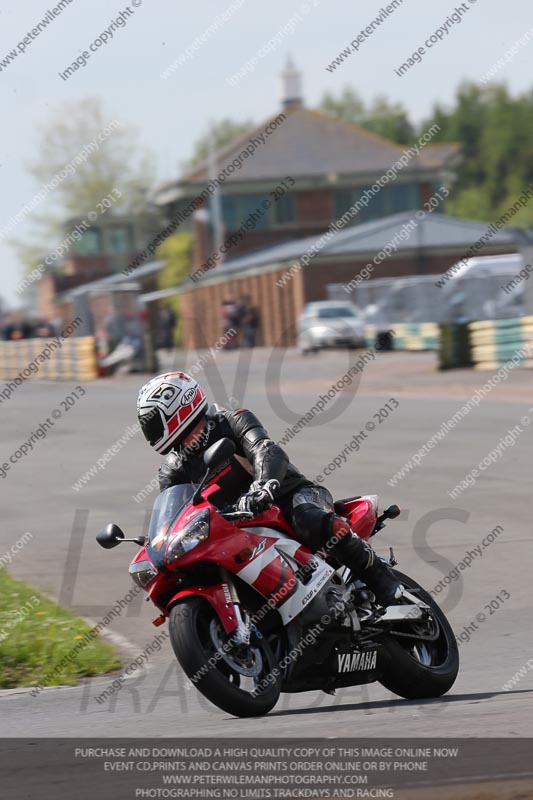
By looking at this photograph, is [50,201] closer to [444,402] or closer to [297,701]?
[444,402]

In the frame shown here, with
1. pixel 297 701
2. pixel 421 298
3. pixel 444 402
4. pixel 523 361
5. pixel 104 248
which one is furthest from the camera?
pixel 104 248

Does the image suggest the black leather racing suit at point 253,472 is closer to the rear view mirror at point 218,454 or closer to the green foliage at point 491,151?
the rear view mirror at point 218,454

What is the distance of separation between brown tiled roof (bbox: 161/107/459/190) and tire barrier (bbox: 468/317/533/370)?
40482mm

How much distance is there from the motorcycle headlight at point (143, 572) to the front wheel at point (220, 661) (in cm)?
23

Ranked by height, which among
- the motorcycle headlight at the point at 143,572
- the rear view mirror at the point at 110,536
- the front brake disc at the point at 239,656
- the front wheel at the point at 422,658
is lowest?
the front wheel at the point at 422,658

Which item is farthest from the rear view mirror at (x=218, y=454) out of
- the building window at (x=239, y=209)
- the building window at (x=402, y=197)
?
the building window at (x=402, y=197)

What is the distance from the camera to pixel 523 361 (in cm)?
2884

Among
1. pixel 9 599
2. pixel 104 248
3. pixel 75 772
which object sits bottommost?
pixel 104 248

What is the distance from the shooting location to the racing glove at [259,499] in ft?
19.7

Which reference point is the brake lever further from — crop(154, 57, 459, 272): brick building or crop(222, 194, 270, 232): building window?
crop(222, 194, 270, 232): building window

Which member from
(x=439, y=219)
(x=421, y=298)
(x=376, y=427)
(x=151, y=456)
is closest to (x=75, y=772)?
(x=151, y=456)

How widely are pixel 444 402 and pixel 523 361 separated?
5.46m

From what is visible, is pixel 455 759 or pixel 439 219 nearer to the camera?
pixel 455 759

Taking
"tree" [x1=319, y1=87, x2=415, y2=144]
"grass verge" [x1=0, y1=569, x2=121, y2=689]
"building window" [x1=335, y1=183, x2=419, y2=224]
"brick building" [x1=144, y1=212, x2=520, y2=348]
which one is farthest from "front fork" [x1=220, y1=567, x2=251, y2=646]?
"tree" [x1=319, y1=87, x2=415, y2=144]
